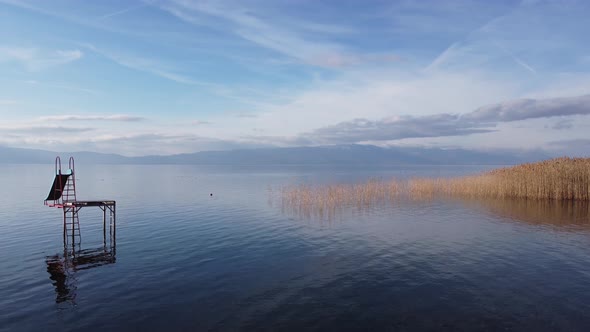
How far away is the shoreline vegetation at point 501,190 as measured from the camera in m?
43.6

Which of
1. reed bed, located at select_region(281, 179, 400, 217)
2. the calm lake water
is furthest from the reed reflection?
reed bed, located at select_region(281, 179, 400, 217)

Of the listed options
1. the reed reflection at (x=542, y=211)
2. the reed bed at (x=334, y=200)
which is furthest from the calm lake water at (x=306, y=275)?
the reed bed at (x=334, y=200)

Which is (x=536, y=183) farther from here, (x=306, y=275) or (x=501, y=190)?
(x=306, y=275)

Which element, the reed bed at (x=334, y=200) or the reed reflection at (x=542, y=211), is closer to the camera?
the reed reflection at (x=542, y=211)

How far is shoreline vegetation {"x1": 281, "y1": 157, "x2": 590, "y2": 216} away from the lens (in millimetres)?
43625

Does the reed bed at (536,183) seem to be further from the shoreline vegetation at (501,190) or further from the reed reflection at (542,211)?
the reed reflection at (542,211)

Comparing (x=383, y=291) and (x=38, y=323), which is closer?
(x=38, y=323)

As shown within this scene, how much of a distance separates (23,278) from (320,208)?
2851 cm

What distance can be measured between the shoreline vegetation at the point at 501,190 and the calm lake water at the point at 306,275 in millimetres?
10100

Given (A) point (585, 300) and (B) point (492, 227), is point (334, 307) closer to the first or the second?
(A) point (585, 300)

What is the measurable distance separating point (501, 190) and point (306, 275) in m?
40.2

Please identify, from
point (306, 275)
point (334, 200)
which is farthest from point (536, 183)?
point (306, 275)

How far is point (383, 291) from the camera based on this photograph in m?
16.8

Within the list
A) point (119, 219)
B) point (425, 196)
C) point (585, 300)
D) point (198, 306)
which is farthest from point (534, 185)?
point (119, 219)
